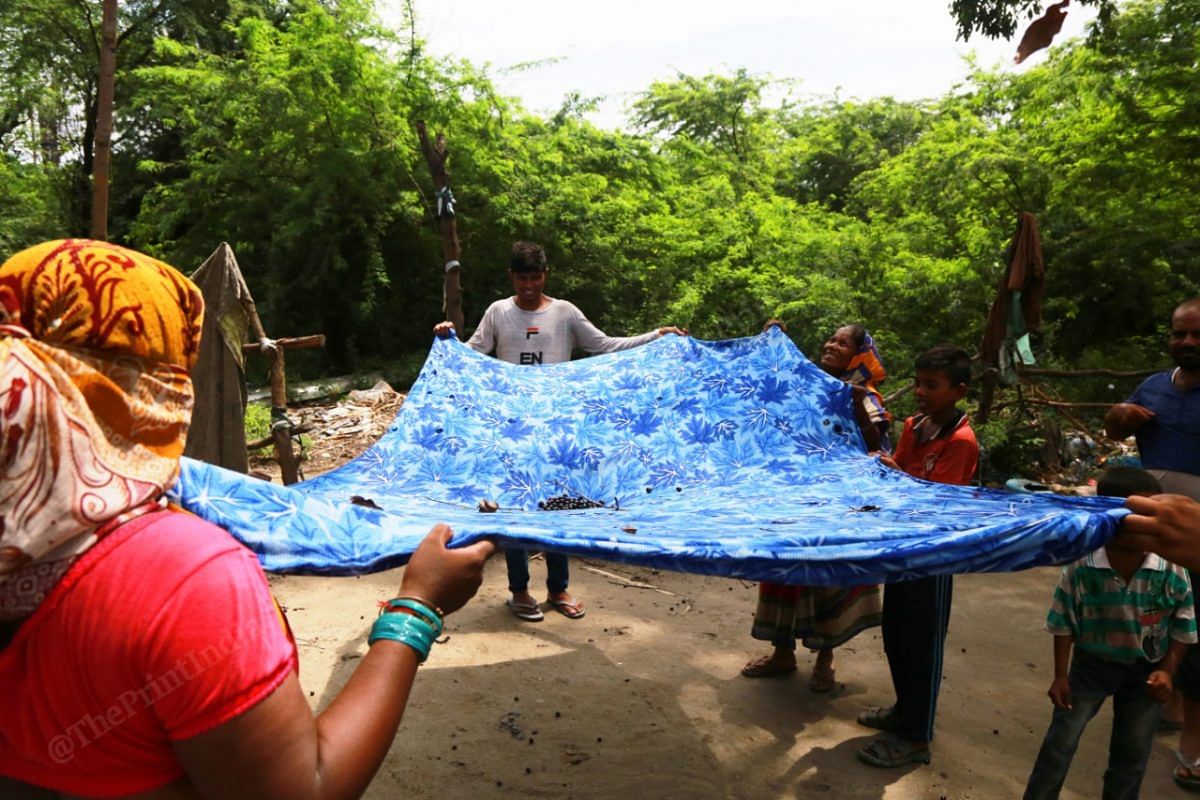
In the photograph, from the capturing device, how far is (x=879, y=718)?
2.86 metres

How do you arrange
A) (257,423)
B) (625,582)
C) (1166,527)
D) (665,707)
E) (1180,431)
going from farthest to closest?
(257,423)
(625,582)
(665,707)
(1180,431)
(1166,527)

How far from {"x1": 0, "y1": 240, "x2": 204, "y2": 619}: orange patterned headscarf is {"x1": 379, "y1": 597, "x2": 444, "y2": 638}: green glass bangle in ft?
1.03

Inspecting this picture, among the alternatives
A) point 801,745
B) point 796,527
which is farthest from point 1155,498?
point 801,745

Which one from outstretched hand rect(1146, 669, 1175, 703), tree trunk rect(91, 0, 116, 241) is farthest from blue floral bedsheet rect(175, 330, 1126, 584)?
tree trunk rect(91, 0, 116, 241)

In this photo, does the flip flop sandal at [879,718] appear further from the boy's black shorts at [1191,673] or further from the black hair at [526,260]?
the black hair at [526,260]

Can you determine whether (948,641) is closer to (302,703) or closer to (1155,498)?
(1155,498)

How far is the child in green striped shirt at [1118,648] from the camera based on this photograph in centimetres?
209

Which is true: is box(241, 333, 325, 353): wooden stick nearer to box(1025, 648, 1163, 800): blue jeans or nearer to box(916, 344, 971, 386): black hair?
box(916, 344, 971, 386): black hair

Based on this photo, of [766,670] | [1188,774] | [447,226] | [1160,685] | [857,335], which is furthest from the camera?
[447,226]

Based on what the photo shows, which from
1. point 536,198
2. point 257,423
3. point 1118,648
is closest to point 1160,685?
point 1118,648

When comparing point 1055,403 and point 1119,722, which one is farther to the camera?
point 1055,403

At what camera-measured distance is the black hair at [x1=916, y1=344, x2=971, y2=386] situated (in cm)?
278

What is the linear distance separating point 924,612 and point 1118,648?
22.9 inches

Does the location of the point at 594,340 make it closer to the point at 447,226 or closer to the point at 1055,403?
the point at 447,226
